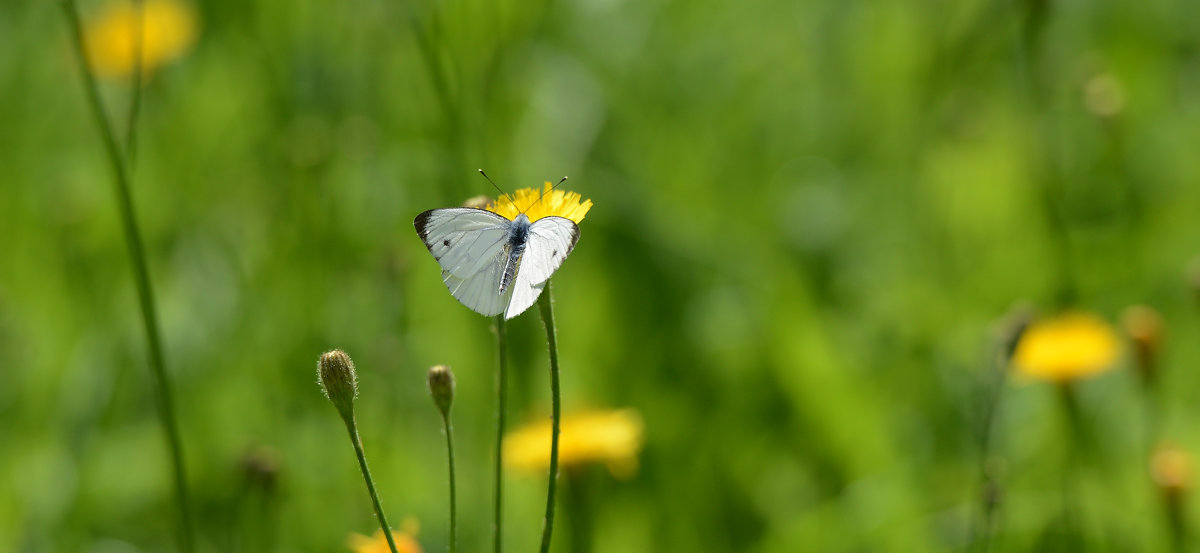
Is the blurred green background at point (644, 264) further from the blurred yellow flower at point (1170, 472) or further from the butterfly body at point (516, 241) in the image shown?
the butterfly body at point (516, 241)

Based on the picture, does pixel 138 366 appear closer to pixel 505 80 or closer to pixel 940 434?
pixel 505 80

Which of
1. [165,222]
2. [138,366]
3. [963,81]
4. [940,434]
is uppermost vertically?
[963,81]

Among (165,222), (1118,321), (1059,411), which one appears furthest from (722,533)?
(165,222)

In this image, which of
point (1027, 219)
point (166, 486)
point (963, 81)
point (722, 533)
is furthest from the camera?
point (963, 81)

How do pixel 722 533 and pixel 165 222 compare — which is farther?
pixel 165 222

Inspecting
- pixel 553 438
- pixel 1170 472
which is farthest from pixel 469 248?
pixel 1170 472

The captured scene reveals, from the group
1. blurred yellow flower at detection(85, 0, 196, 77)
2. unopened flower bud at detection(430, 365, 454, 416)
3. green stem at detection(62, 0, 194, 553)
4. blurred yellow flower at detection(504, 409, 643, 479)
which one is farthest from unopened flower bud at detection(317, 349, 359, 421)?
blurred yellow flower at detection(85, 0, 196, 77)

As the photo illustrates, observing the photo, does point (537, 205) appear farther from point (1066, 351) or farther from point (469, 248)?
point (1066, 351)

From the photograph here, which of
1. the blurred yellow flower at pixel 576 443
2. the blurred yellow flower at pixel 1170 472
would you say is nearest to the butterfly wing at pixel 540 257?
the blurred yellow flower at pixel 576 443
